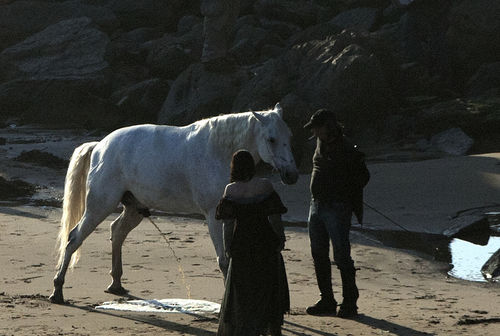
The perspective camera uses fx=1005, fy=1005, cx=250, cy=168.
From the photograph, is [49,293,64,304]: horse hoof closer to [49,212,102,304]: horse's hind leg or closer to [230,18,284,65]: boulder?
[49,212,102,304]: horse's hind leg

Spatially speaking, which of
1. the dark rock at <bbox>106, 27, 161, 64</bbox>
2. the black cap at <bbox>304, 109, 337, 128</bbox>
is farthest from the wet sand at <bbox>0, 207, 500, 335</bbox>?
the dark rock at <bbox>106, 27, 161, 64</bbox>

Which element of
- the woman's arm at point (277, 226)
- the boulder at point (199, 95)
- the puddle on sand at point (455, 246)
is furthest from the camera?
the boulder at point (199, 95)

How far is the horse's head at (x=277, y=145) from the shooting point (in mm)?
7633

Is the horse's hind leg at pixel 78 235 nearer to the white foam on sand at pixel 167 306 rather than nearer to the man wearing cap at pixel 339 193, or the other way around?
the white foam on sand at pixel 167 306

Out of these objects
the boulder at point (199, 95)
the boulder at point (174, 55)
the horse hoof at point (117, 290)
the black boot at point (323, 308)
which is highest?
the boulder at point (174, 55)

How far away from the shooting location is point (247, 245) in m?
6.60

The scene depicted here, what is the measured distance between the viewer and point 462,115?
67.6ft

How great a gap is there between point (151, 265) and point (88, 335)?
2996 mm

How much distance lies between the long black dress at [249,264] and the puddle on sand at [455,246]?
3.90m

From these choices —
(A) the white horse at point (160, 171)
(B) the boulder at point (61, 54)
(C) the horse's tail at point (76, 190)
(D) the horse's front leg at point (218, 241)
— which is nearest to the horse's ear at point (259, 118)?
(A) the white horse at point (160, 171)

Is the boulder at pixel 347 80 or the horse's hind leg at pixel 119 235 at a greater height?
the boulder at pixel 347 80

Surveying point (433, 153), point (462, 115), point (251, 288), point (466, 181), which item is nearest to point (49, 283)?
point (251, 288)

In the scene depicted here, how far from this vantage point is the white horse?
784 centimetres

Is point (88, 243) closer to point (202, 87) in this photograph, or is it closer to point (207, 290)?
point (207, 290)
